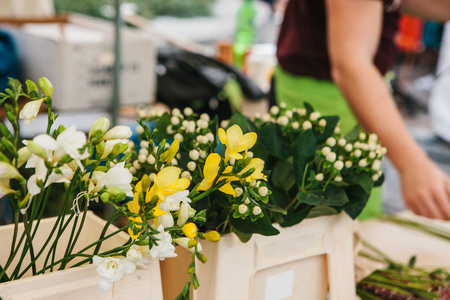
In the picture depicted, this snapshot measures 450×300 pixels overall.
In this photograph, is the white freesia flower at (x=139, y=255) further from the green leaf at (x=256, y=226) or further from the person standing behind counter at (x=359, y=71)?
the person standing behind counter at (x=359, y=71)

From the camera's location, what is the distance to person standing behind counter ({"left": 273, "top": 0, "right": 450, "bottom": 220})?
1.06m

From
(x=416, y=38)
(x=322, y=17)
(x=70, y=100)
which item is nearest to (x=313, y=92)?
(x=322, y=17)

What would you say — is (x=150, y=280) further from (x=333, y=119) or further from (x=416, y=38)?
(x=416, y=38)

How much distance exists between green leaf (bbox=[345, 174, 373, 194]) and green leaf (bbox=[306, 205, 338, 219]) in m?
0.05

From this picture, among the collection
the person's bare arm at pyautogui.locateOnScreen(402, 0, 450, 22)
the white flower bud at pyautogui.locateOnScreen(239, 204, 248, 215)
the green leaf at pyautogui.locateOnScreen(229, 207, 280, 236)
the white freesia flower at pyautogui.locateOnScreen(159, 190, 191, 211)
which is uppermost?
the person's bare arm at pyautogui.locateOnScreen(402, 0, 450, 22)

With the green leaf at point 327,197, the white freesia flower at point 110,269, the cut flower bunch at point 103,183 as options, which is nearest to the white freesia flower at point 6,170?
the cut flower bunch at point 103,183

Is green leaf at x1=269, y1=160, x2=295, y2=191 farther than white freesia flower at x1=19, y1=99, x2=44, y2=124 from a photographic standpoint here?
Yes

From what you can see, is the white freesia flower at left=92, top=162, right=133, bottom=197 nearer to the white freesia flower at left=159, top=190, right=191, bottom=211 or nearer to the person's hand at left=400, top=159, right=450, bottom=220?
the white freesia flower at left=159, top=190, right=191, bottom=211

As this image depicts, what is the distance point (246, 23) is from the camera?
2.92 metres

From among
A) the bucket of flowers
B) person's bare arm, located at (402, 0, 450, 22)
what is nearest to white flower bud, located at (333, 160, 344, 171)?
the bucket of flowers

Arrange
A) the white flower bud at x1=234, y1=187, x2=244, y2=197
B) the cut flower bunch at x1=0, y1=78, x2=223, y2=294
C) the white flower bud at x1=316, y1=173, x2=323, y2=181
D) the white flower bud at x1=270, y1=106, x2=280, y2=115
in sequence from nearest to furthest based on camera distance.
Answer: the cut flower bunch at x1=0, y1=78, x2=223, y2=294 → the white flower bud at x1=234, y1=187, x2=244, y2=197 → the white flower bud at x1=316, y1=173, x2=323, y2=181 → the white flower bud at x1=270, y1=106, x2=280, y2=115

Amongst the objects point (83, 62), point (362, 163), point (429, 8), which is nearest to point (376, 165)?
point (362, 163)

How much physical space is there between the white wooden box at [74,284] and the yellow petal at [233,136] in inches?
6.3

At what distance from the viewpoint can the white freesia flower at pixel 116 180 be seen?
51 centimetres
